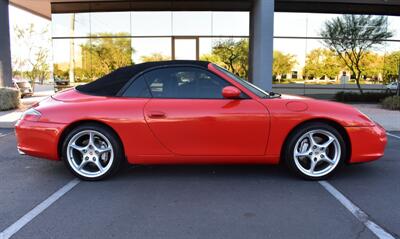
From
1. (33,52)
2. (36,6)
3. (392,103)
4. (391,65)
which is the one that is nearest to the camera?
(392,103)

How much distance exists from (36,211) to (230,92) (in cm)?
248

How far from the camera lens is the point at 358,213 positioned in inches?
156

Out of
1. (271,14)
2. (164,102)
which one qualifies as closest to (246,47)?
(271,14)

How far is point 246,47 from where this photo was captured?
1783 centimetres

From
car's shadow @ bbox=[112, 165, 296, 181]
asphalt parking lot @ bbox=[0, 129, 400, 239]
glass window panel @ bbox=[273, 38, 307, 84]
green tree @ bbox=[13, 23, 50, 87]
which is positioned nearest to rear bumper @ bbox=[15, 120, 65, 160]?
asphalt parking lot @ bbox=[0, 129, 400, 239]

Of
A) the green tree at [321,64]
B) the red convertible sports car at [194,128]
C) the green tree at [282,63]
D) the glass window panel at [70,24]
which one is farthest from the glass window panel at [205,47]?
the red convertible sports car at [194,128]

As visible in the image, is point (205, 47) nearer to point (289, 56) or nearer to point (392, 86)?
point (289, 56)

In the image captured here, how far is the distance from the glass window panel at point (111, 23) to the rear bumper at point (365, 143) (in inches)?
570

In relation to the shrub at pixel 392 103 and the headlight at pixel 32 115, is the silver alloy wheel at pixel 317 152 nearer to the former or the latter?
the headlight at pixel 32 115

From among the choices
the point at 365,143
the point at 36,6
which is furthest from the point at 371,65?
the point at 36,6

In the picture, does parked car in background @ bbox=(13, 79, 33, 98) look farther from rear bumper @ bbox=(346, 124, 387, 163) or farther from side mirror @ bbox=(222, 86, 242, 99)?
rear bumper @ bbox=(346, 124, 387, 163)

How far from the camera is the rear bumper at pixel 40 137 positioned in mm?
4930

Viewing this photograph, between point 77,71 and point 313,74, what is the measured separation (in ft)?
34.8

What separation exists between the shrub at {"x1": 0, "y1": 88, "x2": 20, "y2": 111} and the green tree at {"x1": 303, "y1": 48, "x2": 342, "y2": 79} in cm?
1186
